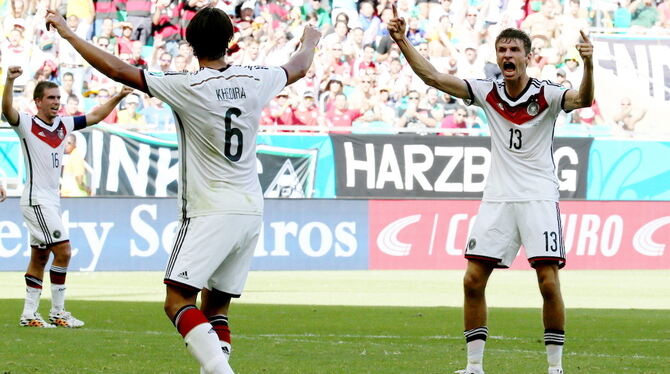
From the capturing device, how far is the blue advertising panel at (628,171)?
24.9m

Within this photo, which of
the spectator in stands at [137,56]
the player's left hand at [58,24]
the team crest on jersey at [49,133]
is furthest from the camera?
the spectator in stands at [137,56]

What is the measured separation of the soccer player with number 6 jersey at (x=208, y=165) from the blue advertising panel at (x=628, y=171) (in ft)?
62.5

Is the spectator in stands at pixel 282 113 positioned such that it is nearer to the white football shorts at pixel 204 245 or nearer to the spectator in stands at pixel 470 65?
the spectator in stands at pixel 470 65

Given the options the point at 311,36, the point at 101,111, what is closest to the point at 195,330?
the point at 311,36

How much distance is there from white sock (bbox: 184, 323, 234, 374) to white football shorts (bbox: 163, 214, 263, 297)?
0.23 metres

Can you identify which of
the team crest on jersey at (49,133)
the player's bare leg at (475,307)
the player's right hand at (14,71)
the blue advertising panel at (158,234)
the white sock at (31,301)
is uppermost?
the player's right hand at (14,71)

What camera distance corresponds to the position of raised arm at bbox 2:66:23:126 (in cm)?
1085

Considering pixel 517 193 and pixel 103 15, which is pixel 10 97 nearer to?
pixel 517 193

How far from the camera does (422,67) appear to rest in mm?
8531

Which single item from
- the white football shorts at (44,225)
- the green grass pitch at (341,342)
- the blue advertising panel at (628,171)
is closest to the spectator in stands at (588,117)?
the blue advertising panel at (628,171)

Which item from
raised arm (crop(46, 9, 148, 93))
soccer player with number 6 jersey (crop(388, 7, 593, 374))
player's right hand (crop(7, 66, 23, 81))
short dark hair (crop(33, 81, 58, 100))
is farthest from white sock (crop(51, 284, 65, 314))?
raised arm (crop(46, 9, 148, 93))

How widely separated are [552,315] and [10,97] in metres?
5.74

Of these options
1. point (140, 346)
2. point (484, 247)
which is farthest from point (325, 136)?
point (484, 247)

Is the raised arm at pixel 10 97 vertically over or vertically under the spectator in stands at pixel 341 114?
over
